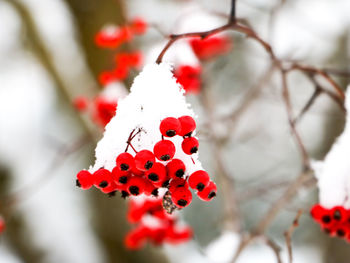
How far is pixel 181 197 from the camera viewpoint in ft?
3.30

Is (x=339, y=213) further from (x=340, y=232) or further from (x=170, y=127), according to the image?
(x=170, y=127)

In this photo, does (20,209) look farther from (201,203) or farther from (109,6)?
(201,203)

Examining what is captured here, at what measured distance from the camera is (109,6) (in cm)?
347

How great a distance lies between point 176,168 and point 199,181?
7cm

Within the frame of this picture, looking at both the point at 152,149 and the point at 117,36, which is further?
the point at 117,36

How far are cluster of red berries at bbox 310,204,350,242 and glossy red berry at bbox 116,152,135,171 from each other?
763 millimetres

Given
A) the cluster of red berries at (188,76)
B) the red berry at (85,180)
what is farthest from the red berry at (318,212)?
the cluster of red berries at (188,76)

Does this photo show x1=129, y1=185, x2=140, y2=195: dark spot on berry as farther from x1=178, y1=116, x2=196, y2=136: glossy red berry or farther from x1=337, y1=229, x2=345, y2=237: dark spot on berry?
x1=337, y1=229, x2=345, y2=237: dark spot on berry

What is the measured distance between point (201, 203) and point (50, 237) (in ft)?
8.54

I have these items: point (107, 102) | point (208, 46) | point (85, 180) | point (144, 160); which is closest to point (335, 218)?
point (144, 160)

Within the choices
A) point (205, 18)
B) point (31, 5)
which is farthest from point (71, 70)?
point (205, 18)

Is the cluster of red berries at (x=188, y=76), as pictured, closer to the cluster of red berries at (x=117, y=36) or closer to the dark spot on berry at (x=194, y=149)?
the cluster of red berries at (x=117, y=36)

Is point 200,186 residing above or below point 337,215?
below

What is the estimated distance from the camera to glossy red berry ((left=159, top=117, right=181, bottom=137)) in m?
0.97
